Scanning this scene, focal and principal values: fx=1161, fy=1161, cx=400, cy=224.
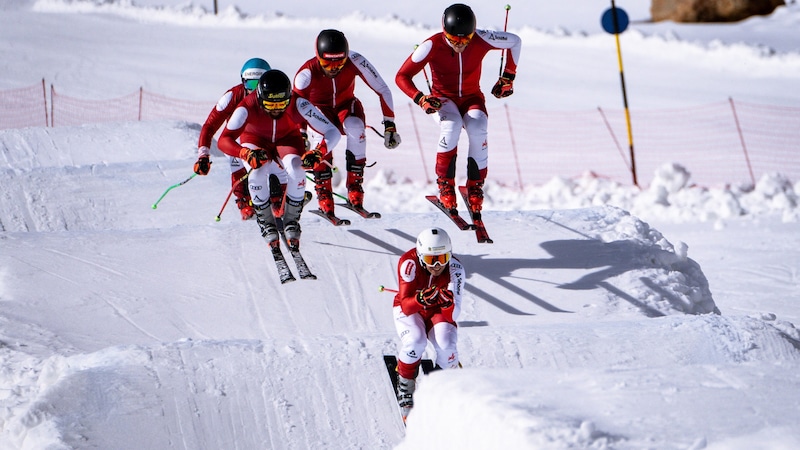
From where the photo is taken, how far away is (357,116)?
10555 millimetres

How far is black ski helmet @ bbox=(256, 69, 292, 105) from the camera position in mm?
9195

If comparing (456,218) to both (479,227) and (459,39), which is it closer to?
(479,227)

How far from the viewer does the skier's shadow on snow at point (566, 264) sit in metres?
10.0

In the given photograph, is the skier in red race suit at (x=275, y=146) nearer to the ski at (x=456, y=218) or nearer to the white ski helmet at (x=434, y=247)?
the ski at (x=456, y=218)

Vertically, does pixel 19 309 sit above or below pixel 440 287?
below

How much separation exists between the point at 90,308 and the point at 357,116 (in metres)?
2.93

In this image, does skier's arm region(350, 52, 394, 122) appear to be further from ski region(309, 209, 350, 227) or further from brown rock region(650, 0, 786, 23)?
brown rock region(650, 0, 786, 23)

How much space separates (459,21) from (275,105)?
1.70 meters

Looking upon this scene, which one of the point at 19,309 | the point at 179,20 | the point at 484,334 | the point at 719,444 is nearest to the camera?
the point at 719,444

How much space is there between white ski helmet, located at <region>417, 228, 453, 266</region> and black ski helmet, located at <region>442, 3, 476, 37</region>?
278cm

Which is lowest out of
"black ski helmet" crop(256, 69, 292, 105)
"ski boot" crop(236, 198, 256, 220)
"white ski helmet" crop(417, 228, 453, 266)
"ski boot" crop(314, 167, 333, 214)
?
"ski boot" crop(236, 198, 256, 220)

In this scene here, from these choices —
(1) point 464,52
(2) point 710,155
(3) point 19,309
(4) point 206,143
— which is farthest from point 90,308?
(2) point 710,155

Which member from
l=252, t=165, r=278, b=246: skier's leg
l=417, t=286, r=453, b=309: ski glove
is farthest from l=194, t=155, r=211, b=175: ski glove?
l=417, t=286, r=453, b=309: ski glove

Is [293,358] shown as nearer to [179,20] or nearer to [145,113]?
[145,113]
